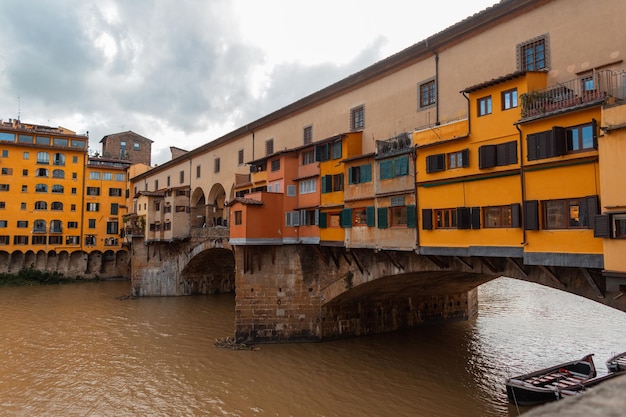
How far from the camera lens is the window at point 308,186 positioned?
945 inches

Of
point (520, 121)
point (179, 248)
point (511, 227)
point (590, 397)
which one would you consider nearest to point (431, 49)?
point (520, 121)

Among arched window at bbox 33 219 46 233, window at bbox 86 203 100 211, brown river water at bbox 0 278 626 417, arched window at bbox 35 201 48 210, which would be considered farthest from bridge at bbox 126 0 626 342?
arched window at bbox 35 201 48 210

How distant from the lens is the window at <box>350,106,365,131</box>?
2274cm

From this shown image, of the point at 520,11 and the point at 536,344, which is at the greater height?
the point at 520,11

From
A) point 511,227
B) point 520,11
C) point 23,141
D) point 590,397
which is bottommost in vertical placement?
point 590,397

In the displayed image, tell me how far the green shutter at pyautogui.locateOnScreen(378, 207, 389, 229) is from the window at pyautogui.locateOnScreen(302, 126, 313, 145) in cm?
965

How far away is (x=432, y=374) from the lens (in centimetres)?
1998

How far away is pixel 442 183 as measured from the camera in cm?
1606

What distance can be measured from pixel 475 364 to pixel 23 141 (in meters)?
59.9

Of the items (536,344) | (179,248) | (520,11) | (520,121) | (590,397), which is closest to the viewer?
(590,397)

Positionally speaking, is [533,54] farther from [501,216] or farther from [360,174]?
[360,174]

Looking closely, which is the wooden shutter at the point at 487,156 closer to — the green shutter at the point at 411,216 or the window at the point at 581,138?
the window at the point at 581,138

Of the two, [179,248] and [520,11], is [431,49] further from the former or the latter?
[179,248]

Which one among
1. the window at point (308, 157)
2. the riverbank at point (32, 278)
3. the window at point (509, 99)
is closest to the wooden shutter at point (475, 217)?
the window at point (509, 99)
